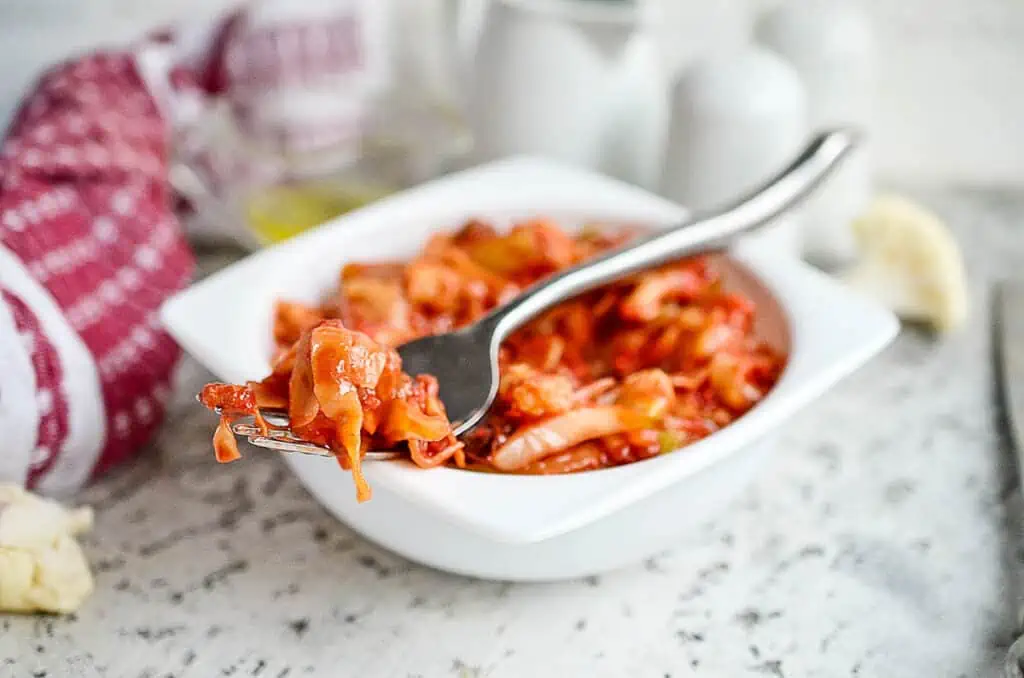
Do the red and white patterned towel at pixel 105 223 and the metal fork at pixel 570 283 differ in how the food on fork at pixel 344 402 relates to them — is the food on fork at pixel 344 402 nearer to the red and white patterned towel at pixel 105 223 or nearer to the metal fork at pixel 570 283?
the metal fork at pixel 570 283

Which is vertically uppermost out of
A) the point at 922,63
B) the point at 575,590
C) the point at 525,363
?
the point at 922,63

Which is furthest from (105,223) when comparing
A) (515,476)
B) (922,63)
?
(922,63)

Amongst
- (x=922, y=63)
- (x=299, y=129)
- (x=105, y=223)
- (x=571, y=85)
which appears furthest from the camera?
(x=922, y=63)

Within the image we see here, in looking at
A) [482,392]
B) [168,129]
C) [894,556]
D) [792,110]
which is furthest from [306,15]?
[894,556]

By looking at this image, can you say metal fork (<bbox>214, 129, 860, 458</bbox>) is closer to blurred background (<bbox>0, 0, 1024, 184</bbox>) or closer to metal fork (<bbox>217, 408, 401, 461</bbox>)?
metal fork (<bbox>217, 408, 401, 461</bbox>)

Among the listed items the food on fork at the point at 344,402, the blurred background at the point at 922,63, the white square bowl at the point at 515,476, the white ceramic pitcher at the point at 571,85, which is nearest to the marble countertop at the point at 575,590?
the white square bowl at the point at 515,476

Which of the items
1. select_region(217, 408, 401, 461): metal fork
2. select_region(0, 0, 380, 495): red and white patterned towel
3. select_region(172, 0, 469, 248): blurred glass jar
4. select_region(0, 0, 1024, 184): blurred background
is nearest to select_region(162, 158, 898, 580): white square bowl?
select_region(217, 408, 401, 461): metal fork

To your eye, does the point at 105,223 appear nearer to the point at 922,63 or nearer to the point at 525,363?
the point at 525,363
